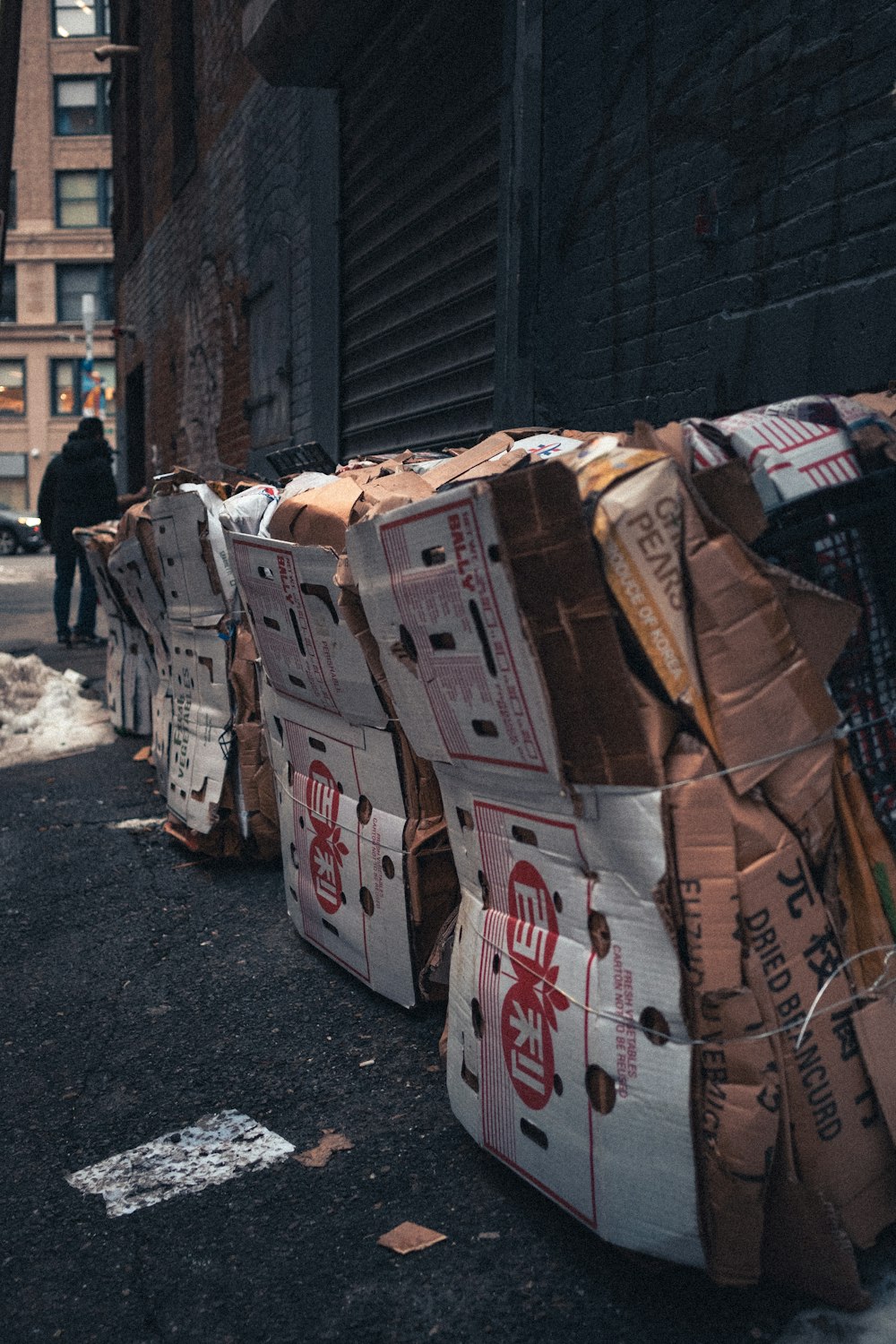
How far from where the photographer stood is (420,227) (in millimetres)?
6266

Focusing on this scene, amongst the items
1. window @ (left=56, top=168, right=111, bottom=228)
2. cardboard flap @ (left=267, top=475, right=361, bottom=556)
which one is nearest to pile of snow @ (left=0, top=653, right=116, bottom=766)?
cardboard flap @ (left=267, top=475, right=361, bottom=556)

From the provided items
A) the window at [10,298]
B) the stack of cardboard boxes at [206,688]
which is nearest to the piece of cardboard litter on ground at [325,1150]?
the stack of cardboard boxes at [206,688]

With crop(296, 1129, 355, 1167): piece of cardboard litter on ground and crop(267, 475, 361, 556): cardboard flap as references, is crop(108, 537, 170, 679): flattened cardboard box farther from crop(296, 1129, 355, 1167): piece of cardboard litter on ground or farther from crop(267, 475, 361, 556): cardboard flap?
crop(296, 1129, 355, 1167): piece of cardboard litter on ground

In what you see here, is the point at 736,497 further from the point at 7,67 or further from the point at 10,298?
the point at 10,298

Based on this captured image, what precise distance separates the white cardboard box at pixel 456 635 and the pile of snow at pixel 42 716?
430cm

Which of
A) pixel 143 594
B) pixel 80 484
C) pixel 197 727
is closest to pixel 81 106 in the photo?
pixel 80 484

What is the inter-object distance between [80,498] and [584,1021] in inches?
353

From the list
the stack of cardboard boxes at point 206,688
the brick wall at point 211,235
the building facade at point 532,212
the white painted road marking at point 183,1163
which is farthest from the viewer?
the brick wall at point 211,235

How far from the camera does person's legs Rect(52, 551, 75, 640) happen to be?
927cm

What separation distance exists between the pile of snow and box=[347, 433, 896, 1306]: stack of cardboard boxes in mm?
4675

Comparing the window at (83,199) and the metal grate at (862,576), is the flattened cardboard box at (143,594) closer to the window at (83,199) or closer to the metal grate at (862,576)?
the metal grate at (862,576)

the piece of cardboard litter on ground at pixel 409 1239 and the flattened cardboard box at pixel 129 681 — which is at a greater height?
the flattened cardboard box at pixel 129 681

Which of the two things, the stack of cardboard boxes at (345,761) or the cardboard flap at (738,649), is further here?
the stack of cardboard boxes at (345,761)

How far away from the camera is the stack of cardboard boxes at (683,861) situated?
1.56 metres
